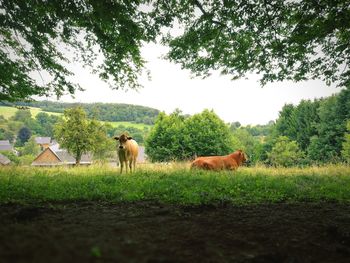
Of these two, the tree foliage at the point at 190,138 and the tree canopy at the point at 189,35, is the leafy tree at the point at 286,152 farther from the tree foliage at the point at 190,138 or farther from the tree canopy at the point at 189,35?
the tree canopy at the point at 189,35

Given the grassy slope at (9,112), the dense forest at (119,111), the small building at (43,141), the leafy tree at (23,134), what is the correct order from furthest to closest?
the leafy tree at (23,134) < the small building at (43,141) < the grassy slope at (9,112) < the dense forest at (119,111)

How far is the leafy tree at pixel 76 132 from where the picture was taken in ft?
112

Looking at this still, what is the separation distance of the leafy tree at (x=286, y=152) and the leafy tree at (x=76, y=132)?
30.2 meters

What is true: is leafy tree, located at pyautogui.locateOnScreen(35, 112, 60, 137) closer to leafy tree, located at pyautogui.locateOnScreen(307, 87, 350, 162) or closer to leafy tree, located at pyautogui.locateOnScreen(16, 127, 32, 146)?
leafy tree, located at pyautogui.locateOnScreen(16, 127, 32, 146)

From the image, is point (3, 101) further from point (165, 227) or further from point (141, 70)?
point (165, 227)

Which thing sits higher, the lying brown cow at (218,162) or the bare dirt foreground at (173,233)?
the lying brown cow at (218,162)

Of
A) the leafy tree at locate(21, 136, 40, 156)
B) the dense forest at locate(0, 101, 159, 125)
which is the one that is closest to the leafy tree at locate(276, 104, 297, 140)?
the dense forest at locate(0, 101, 159, 125)

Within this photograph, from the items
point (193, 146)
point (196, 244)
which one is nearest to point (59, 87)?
point (196, 244)

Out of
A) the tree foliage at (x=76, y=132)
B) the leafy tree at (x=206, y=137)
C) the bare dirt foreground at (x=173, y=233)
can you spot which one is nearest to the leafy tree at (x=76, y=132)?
the tree foliage at (x=76, y=132)

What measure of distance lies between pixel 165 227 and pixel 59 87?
6.71 m

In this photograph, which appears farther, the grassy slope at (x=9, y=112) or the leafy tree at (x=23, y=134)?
the leafy tree at (x=23, y=134)

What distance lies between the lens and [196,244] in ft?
10.4

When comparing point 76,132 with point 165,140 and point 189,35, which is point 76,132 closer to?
point 165,140

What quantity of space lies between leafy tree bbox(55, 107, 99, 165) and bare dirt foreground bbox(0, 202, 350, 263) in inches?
1215
